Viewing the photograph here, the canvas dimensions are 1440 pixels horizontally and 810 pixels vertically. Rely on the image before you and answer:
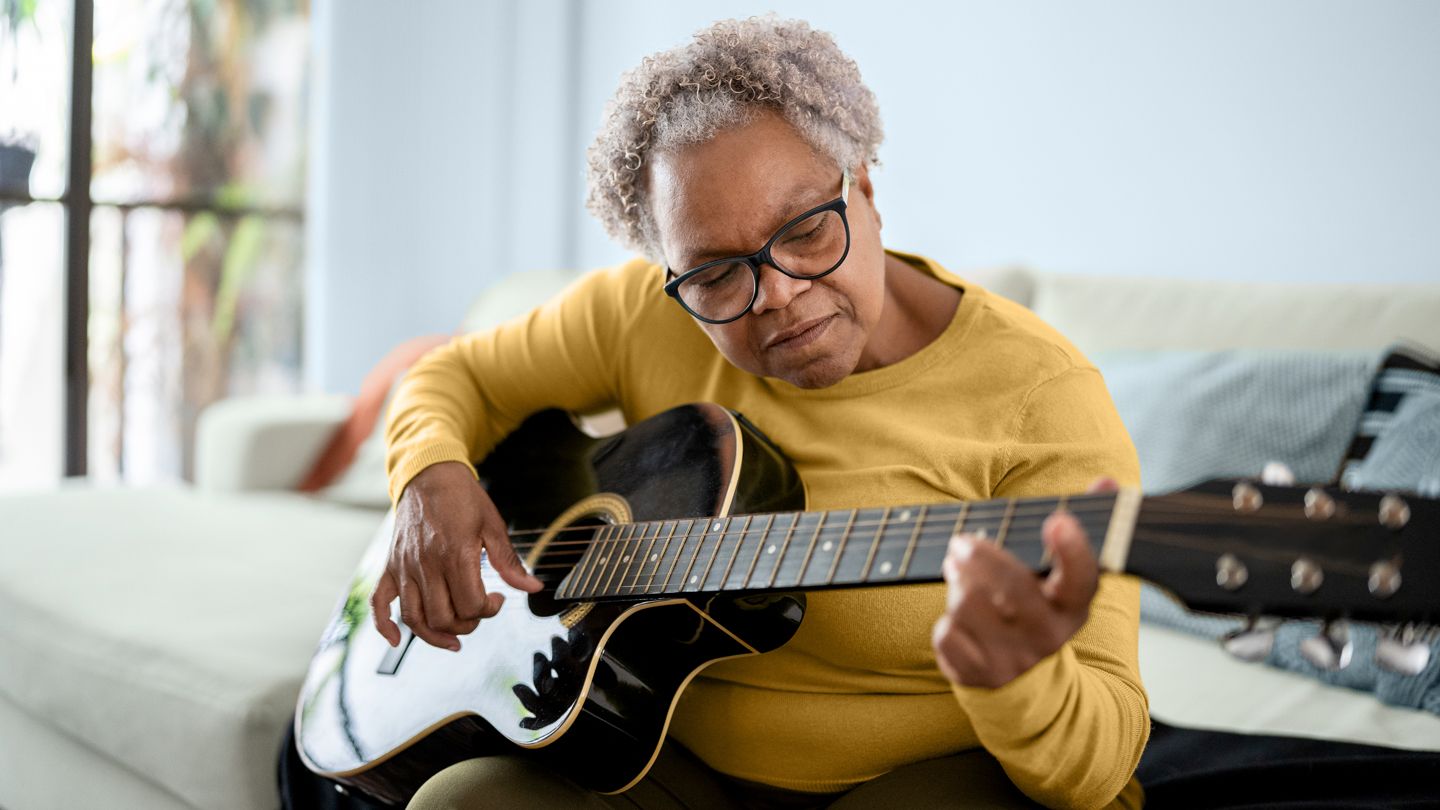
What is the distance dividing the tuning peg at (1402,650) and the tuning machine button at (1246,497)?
95mm

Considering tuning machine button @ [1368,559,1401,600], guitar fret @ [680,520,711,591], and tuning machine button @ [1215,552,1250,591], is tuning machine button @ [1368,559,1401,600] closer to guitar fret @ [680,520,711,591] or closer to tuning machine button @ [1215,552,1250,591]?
tuning machine button @ [1215,552,1250,591]

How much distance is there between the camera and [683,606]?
1.03 meters

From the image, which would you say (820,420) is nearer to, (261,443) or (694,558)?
(694,558)

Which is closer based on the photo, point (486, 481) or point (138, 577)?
point (486, 481)

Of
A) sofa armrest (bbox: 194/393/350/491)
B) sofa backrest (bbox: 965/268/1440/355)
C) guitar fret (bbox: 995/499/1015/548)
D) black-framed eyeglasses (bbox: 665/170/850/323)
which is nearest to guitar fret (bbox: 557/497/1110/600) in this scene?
guitar fret (bbox: 995/499/1015/548)

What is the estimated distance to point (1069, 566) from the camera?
2.25ft

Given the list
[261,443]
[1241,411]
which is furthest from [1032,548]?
[261,443]

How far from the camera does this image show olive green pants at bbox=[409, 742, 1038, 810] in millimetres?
998

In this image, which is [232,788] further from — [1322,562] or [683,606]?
[1322,562]

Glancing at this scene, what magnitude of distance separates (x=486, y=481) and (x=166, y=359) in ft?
8.66

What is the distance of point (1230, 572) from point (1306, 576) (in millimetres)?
38

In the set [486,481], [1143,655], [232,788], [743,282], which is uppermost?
[743,282]

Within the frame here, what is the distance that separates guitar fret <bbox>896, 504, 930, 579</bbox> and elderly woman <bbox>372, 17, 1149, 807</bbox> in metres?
0.24

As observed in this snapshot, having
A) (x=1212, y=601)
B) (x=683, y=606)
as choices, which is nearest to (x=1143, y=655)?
(x=683, y=606)
